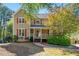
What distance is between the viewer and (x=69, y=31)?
8117 millimetres

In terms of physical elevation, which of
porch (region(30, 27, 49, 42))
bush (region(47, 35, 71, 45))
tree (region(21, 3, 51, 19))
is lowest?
bush (region(47, 35, 71, 45))

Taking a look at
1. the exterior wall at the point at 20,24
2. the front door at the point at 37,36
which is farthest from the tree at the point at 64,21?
the exterior wall at the point at 20,24

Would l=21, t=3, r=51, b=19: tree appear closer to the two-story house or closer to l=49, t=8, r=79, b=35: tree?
the two-story house

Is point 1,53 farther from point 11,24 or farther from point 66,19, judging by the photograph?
point 66,19

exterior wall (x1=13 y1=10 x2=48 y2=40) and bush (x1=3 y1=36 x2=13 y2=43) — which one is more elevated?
exterior wall (x1=13 y1=10 x2=48 y2=40)

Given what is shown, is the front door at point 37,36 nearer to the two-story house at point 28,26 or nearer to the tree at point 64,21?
the two-story house at point 28,26

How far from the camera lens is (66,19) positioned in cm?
810

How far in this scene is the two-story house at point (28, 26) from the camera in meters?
8.09

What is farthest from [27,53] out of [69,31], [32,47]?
[69,31]

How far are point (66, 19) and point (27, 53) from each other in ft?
2.30

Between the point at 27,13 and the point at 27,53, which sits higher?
the point at 27,13

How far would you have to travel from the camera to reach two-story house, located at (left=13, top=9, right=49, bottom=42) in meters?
8.09

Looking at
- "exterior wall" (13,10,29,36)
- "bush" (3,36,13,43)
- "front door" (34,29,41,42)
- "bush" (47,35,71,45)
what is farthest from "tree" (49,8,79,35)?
"bush" (3,36,13,43)

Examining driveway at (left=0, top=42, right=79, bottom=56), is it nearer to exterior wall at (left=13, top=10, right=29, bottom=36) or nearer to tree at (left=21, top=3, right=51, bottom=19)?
exterior wall at (left=13, top=10, right=29, bottom=36)
